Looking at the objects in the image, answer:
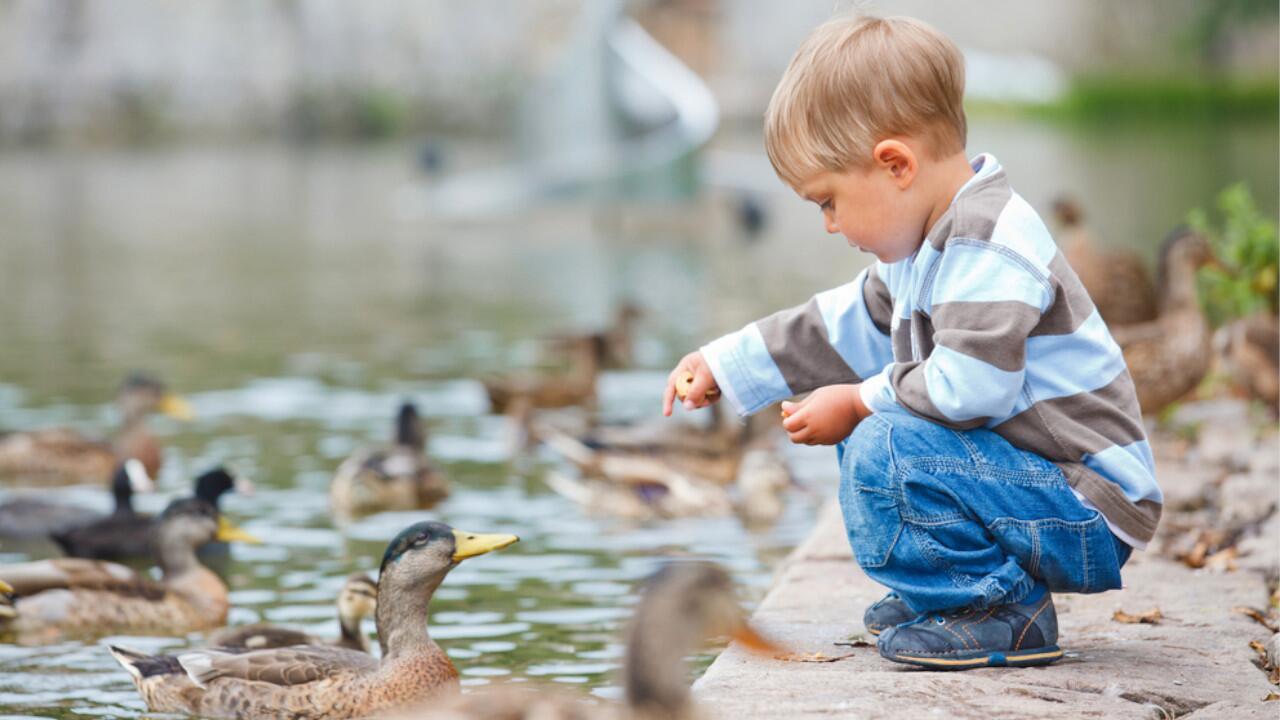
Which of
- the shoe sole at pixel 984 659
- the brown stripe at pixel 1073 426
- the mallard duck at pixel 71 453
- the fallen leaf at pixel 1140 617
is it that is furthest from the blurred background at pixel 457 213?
the fallen leaf at pixel 1140 617

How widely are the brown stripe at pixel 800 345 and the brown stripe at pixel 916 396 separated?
0.47 meters

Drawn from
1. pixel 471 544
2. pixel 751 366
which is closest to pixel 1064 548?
pixel 751 366

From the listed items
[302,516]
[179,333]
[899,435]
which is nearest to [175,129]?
[179,333]

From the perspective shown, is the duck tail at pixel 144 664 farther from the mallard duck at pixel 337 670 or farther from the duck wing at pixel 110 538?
the duck wing at pixel 110 538

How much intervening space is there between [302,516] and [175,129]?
2075 inches

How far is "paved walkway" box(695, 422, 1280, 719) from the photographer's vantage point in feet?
13.0

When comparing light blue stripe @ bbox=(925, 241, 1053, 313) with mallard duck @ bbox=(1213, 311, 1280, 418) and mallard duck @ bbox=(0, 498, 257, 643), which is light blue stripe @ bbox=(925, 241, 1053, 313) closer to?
mallard duck @ bbox=(0, 498, 257, 643)

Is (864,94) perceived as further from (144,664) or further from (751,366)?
(144,664)

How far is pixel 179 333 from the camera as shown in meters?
15.3

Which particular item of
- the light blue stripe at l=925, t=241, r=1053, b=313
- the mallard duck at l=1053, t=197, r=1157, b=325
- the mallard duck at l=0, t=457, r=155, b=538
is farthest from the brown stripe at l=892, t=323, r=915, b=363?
the mallard duck at l=1053, t=197, r=1157, b=325

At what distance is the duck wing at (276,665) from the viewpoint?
17.8 feet

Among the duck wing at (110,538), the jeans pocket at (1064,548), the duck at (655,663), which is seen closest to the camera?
the duck at (655,663)

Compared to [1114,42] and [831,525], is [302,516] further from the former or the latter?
[1114,42]

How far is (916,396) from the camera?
4074 mm
